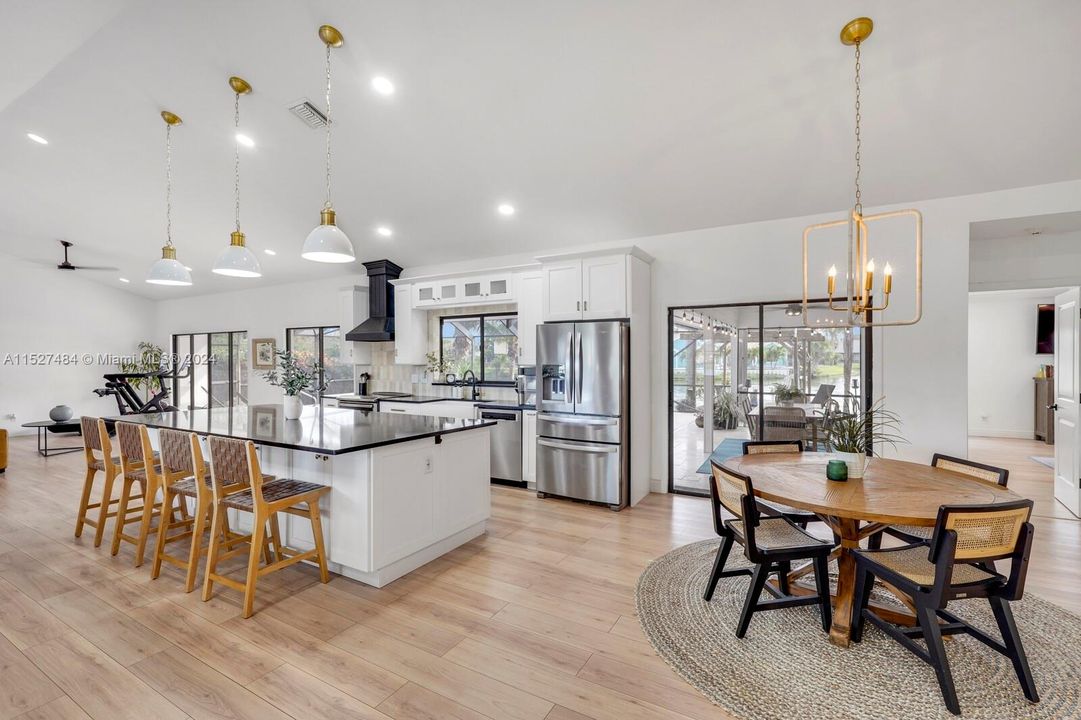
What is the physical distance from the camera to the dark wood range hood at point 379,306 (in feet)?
21.9

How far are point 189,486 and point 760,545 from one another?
140 inches

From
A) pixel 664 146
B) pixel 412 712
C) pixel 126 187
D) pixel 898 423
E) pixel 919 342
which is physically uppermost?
pixel 126 187

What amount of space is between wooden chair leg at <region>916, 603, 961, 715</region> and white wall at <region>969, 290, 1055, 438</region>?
8229mm

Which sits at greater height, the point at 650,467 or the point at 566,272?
the point at 566,272

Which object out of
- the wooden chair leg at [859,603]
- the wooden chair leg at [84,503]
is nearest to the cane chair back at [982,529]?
the wooden chair leg at [859,603]

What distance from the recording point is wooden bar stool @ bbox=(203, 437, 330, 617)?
2.63 m

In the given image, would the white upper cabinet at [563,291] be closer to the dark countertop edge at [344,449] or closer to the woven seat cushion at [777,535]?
the dark countertop edge at [344,449]

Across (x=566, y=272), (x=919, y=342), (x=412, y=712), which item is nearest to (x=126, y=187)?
(x=566, y=272)

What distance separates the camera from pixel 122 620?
2559 millimetres

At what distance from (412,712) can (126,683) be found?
1.26 m

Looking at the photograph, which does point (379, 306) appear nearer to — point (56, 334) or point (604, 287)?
point (604, 287)

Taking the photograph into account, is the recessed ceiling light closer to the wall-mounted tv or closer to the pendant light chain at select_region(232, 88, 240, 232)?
the pendant light chain at select_region(232, 88, 240, 232)

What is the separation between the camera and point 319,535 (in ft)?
9.38

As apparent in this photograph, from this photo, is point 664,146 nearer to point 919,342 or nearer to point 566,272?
point 566,272
